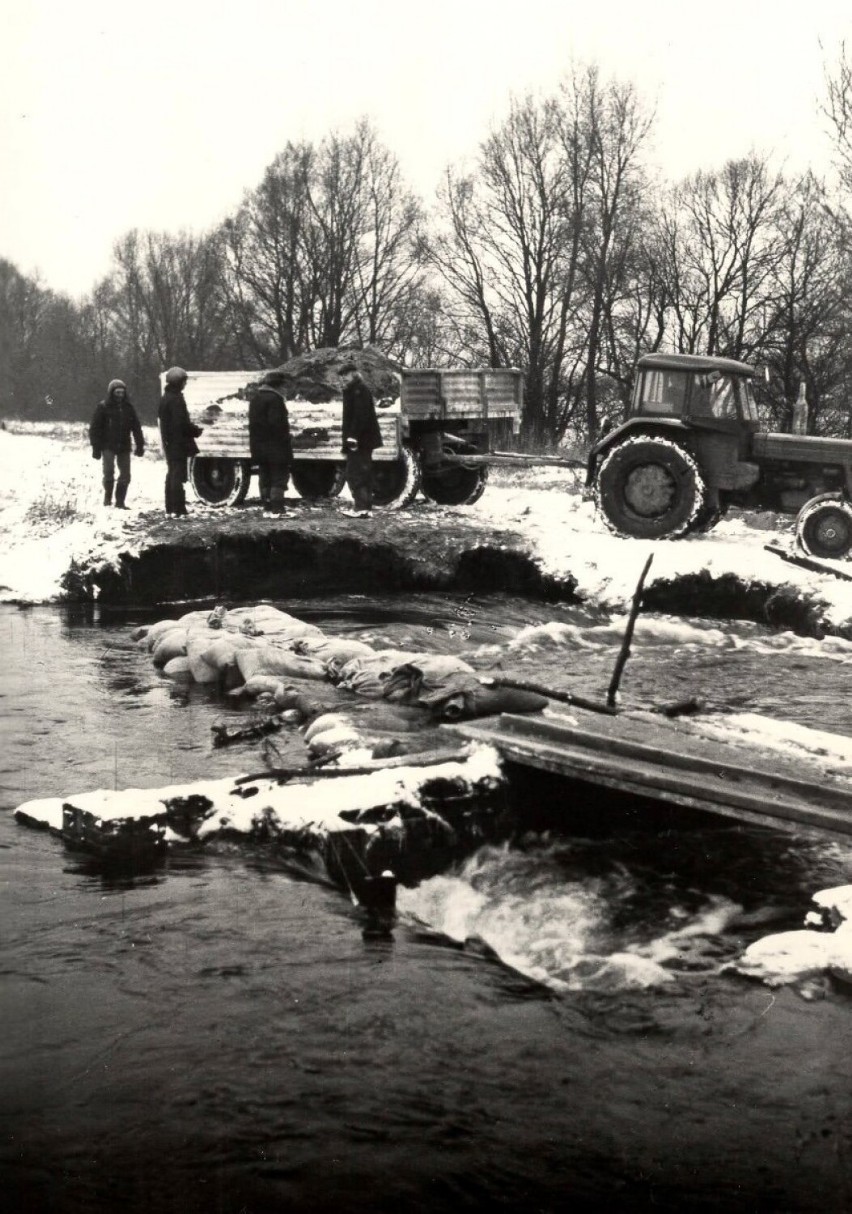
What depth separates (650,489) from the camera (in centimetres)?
1361

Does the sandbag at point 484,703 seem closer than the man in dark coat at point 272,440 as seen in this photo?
Yes

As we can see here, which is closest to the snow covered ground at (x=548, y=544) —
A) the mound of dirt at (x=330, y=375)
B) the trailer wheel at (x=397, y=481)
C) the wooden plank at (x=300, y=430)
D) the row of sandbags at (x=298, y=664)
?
the trailer wheel at (x=397, y=481)

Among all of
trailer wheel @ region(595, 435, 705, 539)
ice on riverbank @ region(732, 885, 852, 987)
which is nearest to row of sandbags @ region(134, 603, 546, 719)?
ice on riverbank @ region(732, 885, 852, 987)

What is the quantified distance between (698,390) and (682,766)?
27.0 ft

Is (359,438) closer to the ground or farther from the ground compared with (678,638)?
farther from the ground

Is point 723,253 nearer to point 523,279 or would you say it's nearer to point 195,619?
point 523,279

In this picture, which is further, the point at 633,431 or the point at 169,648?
the point at 633,431

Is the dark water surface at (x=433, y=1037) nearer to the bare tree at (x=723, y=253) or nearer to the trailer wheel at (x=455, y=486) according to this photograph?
the trailer wheel at (x=455, y=486)

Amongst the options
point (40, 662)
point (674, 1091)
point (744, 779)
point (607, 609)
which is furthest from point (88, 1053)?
point (607, 609)

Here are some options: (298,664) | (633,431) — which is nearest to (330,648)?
(298,664)

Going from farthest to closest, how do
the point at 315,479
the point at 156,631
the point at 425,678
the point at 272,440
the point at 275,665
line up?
the point at 315,479 < the point at 272,440 < the point at 156,631 < the point at 275,665 < the point at 425,678

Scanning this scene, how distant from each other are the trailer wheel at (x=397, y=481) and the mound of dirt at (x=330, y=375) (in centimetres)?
79

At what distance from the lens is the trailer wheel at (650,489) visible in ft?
43.7

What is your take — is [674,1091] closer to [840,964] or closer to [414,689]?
[840,964]
